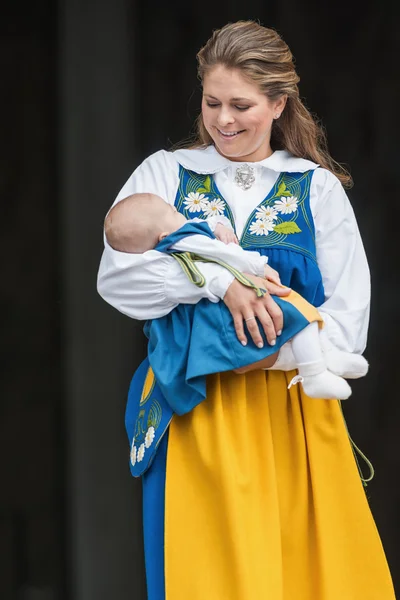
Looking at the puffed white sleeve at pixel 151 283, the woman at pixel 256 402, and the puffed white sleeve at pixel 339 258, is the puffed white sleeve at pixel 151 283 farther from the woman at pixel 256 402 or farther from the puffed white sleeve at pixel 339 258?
the puffed white sleeve at pixel 339 258

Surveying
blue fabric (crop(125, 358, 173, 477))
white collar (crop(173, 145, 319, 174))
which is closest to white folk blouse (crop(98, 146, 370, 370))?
white collar (crop(173, 145, 319, 174))

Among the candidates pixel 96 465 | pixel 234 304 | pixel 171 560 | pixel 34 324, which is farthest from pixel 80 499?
pixel 234 304

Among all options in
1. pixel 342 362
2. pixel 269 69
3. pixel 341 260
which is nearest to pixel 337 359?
pixel 342 362

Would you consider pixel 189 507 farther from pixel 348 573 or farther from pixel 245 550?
pixel 348 573

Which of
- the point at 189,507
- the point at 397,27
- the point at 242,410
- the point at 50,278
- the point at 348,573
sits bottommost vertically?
the point at 348,573

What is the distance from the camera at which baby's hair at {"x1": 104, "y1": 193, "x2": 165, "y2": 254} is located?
2576 millimetres

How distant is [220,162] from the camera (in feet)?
9.12

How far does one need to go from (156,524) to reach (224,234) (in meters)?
0.68

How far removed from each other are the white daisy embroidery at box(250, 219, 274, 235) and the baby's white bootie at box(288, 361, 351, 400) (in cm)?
34

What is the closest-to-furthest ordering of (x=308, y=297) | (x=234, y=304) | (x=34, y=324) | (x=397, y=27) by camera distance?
(x=234, y=304) < (x=308, y=297) < (x=397, y=27) < (x=34, y=324)

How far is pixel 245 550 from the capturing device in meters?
2.55

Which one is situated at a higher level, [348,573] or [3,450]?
Answer: [3,450]

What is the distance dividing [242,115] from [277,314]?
0.48 metres

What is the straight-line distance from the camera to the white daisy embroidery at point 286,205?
2702 millimetres
